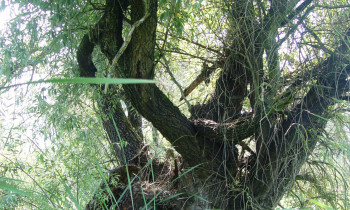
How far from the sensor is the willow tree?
120 inches

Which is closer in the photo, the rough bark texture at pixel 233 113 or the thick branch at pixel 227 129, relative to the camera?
the rough bark texture at pixel 233 113

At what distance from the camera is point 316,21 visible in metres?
3.38

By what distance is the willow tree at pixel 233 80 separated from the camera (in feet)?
10.0

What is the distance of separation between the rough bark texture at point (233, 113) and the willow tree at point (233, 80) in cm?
1

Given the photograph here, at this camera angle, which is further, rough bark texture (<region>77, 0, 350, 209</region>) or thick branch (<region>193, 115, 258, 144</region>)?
thick branch (<region>193, 115, 258, 144</region>)

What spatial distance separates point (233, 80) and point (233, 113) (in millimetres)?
375

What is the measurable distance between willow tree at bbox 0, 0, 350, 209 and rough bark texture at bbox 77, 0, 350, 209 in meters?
0.01

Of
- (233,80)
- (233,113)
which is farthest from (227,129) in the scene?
(233,80)

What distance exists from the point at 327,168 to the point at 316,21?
150cm

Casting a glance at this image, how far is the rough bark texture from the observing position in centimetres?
309

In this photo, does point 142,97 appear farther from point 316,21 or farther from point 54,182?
point 316,21

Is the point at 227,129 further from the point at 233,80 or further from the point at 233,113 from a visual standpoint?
the point at 233,80

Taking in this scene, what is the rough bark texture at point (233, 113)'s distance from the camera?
10.1ft

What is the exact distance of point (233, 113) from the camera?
3.71 meters
